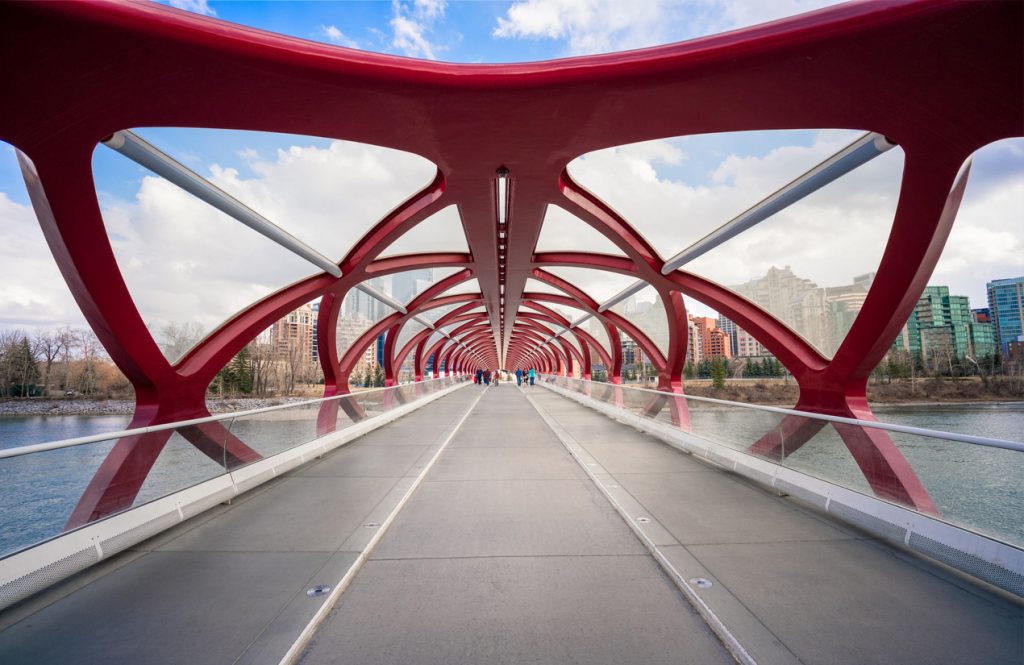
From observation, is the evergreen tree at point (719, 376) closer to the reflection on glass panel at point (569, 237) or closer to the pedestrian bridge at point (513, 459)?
the reflection on glass panel at point (569, 237)

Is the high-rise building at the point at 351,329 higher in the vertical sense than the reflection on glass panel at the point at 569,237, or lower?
lower

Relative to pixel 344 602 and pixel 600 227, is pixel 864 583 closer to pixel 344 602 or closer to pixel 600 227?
pixel 344 602

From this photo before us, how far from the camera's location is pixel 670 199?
10.7 m

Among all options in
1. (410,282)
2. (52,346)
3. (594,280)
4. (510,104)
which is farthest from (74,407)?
(510,104)

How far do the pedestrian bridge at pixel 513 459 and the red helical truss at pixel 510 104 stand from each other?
0.04 m

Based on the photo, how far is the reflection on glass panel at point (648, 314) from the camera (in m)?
21.1

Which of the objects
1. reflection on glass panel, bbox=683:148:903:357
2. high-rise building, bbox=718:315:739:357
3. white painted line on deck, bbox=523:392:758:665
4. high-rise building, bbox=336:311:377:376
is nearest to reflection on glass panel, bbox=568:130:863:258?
reflection on glass panel, bbox=683:148:903:357

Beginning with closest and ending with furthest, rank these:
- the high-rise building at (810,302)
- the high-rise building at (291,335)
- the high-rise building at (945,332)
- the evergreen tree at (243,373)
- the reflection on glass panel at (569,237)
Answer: the high-rise building at (810,302), the reflection on glass panel at (569,237), the high-rise building at (945,332), the high-rise building at (291,335), the evergreen tree at (243,373)

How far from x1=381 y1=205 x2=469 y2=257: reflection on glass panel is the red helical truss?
14.7 ft

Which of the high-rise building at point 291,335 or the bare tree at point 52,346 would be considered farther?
the high-rise building at point 291,335

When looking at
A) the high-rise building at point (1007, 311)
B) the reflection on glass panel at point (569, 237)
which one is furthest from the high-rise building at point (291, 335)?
the high-rise building at point (1007, 311)

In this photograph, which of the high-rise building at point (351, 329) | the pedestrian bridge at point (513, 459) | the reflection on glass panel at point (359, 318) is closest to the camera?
the pedestrian bridge at point (513, 459)

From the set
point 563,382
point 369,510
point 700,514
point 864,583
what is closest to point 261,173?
point 369,510

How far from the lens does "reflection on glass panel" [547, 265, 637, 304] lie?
18812 mm
